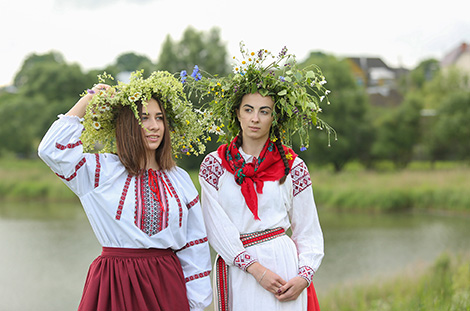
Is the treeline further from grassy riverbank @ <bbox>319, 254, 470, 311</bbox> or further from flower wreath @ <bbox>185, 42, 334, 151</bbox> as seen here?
flower wreath @ <bbox>185, 42, 334, 151</bbox>

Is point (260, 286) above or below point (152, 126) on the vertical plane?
below

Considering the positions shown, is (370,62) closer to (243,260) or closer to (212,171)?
(212,171)

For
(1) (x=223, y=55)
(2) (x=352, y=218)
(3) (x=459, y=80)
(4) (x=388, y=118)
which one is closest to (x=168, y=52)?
(1) (x=223, y=55)

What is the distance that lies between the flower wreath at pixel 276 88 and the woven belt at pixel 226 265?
0.48 metres

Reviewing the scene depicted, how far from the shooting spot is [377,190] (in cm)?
1409

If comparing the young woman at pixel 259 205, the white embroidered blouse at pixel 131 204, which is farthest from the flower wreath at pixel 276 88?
the white embroidered blouse at pixel 131 204

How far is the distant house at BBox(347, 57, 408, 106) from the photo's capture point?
30.5 metres

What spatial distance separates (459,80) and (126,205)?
2907 centimetres

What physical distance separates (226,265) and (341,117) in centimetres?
1762

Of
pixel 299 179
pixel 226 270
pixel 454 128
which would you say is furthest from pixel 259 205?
pixel 454 128

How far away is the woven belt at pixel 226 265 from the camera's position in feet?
8.37

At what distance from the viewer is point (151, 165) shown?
7.94ft

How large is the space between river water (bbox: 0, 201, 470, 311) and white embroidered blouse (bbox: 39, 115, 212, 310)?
4.59m

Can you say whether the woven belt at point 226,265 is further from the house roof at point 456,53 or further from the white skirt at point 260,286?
the house roof at point 456,53
